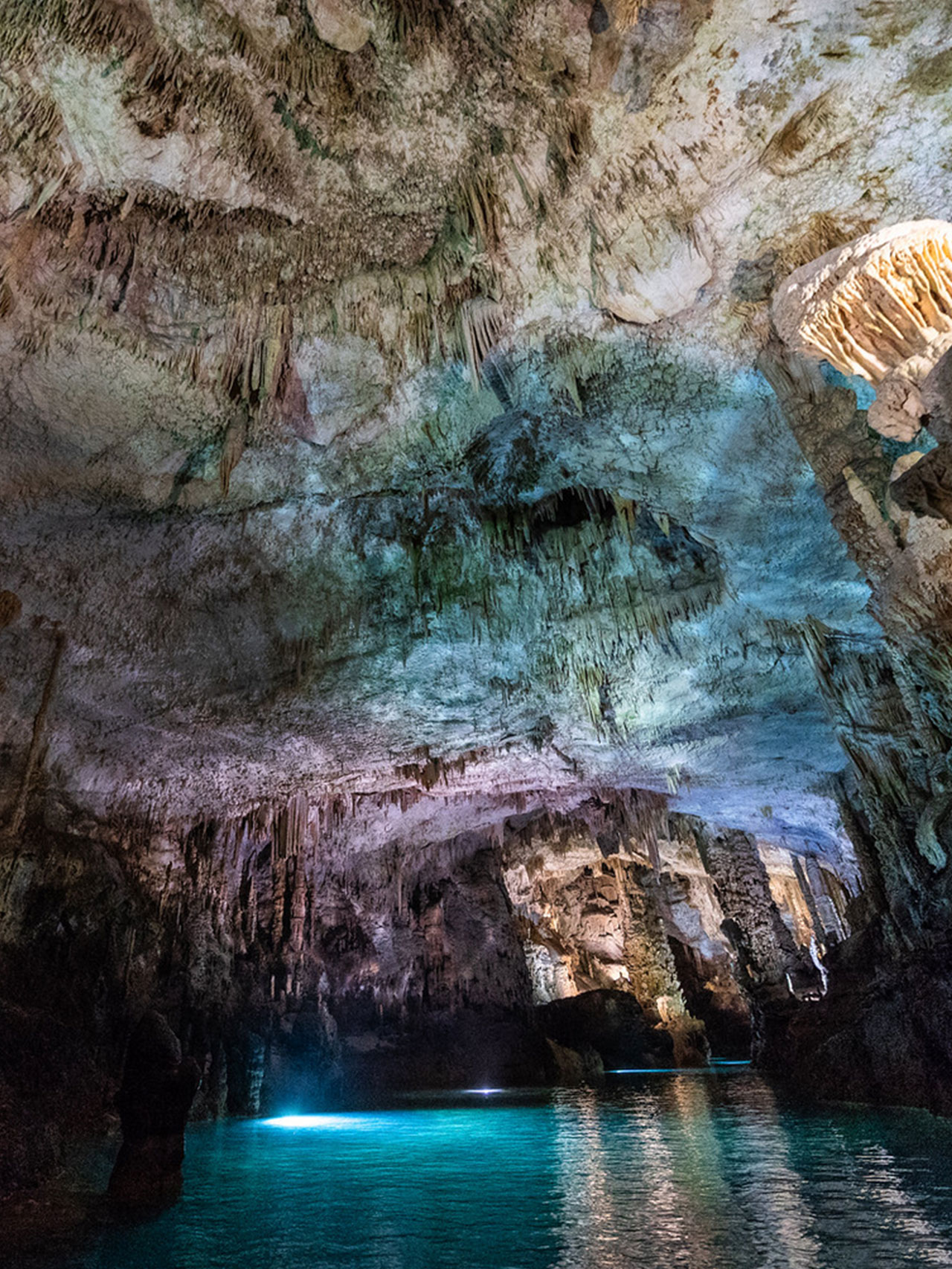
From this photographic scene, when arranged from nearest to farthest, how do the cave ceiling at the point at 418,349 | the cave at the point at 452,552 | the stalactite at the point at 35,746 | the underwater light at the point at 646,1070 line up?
the cave at the point at 452,552 < the cave ceiling at the point at 418,349 < the stalactite at the point at 35,746 < the underwater light at the point at 646,1070

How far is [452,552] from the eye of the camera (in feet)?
23.9

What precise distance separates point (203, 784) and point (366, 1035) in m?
6.38

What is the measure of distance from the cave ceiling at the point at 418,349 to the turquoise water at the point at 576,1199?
4.29 meters

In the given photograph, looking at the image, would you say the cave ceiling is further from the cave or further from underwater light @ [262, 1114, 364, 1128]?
underwater light @ [262, 1114, 364, 1128]

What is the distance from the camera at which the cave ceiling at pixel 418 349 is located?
401cm

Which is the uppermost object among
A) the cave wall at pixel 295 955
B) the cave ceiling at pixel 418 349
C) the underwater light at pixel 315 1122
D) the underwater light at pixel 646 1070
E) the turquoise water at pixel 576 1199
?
the cave ceiling at pixel 418 349

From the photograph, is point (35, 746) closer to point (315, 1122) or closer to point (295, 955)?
point (315, 1122)

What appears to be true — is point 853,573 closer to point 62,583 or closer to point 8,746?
point 62,583

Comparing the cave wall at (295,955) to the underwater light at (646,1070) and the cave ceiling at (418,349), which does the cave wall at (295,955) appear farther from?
the cave ceiling at (418,349)

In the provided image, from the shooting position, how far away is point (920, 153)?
14.4 ft

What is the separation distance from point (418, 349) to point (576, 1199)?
5103 millimetres

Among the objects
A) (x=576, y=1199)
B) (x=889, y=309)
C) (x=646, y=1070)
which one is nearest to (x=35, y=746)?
(x=576, y=1199)

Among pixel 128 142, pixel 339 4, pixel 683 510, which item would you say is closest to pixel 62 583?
pixel 128 142

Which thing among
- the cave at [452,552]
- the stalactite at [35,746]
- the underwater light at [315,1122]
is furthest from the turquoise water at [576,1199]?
the stalactite at [35,746]
